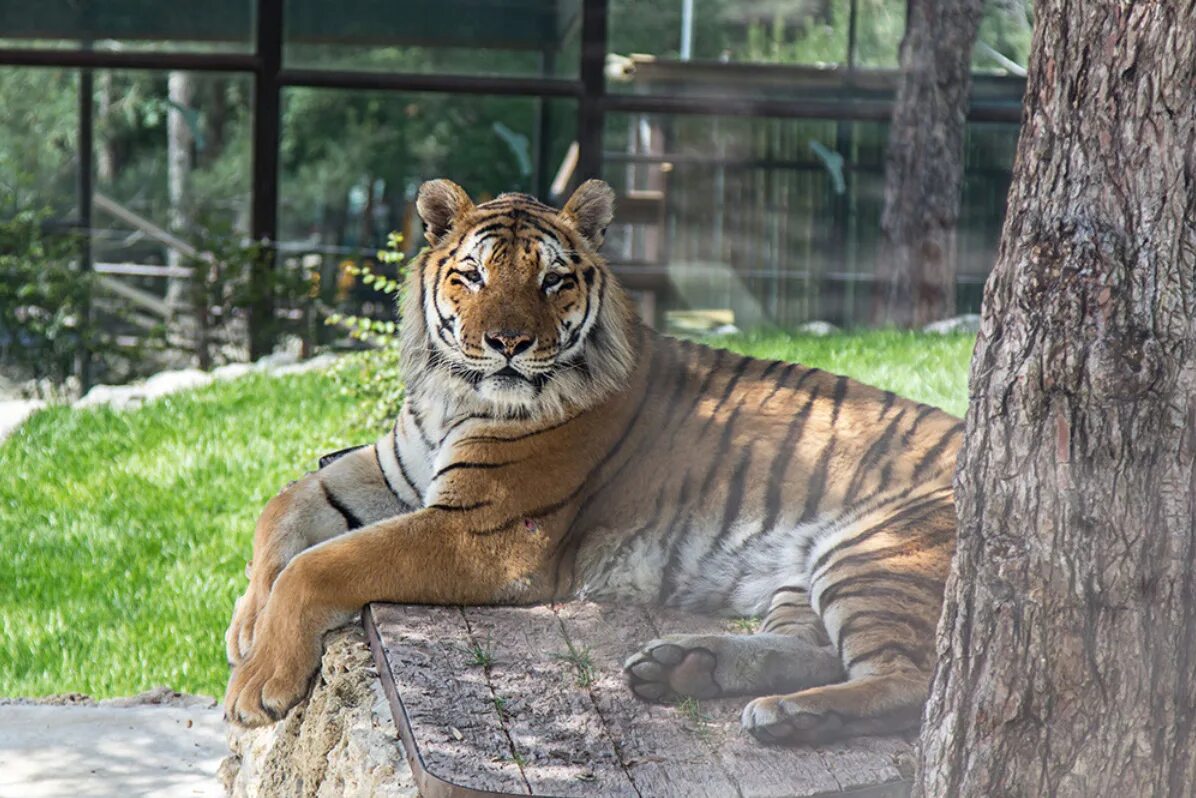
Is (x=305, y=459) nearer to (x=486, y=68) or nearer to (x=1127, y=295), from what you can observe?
(x=486, y=68)

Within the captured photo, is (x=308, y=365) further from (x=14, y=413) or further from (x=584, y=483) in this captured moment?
(x=584, y=483)

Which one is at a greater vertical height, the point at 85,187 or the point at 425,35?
the point at 425,35

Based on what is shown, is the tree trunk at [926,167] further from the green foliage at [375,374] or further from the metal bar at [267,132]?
the metal bar at [267,132]

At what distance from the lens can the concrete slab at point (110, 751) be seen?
4.24 metres

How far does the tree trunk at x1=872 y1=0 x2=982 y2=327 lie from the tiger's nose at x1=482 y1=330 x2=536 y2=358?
522 centimetres

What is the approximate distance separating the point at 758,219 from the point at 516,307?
19.0ft

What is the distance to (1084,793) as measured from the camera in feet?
7.48

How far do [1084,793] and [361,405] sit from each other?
5.18m

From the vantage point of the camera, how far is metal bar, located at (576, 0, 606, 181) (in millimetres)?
9633

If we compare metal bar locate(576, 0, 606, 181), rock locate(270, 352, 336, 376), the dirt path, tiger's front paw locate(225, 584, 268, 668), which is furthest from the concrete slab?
metal bar locate(576, 0, 606, 181)

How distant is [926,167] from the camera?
8.51 meters

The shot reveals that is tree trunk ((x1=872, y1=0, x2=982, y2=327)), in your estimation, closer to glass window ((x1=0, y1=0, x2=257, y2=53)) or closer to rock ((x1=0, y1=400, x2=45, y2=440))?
glass window ((x1=0, y1=0, x2=257, y2=53))

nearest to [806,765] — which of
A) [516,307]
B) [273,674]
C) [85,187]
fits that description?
[273,674]

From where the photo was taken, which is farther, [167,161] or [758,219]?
[167,161]
